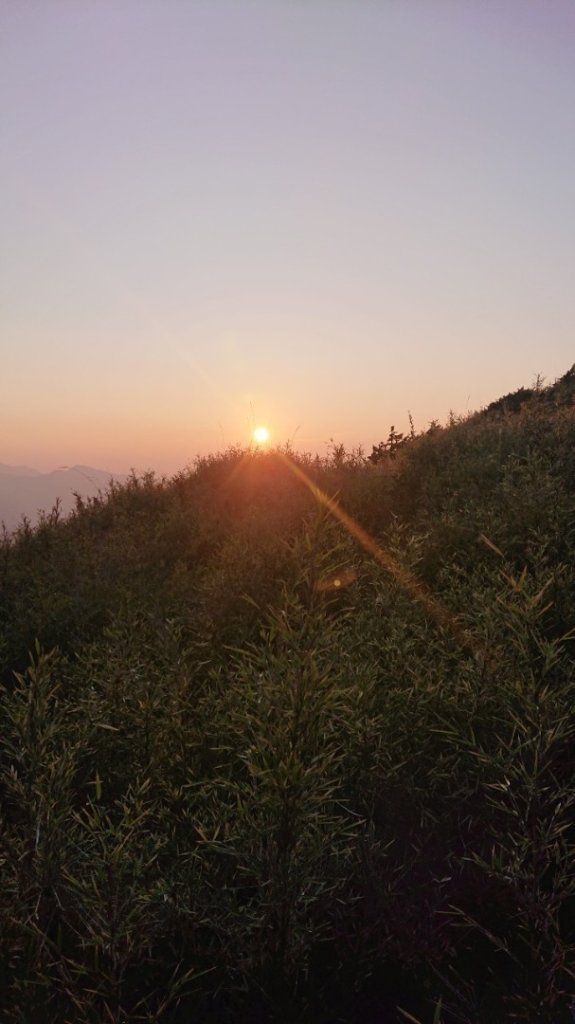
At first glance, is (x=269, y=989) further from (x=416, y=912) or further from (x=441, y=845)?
(x=441, y=845)

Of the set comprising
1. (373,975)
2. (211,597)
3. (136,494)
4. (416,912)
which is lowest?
(373,975)

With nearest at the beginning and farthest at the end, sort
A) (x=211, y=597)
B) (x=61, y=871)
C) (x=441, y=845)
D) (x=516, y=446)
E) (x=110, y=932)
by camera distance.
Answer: (x=110, y=932)
(x=61, y=871)
(x=441, y=845)
(x=211, y=597)
(x=516, y=446)

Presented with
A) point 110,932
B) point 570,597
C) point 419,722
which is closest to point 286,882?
point 110,932

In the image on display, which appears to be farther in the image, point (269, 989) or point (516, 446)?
point (516, 446)

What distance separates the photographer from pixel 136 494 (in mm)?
12531

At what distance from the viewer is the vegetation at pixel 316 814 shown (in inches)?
102

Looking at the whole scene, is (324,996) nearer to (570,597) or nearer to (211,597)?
(570,597)

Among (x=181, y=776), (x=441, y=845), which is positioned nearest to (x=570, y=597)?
(x=441, y=845)

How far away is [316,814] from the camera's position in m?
2.49

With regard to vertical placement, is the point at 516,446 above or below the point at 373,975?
above

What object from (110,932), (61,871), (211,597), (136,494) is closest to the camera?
(110,932)

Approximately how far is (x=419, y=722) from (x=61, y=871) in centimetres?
197

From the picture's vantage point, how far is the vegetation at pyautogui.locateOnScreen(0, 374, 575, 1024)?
2.60 metres

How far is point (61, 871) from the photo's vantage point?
2.82 meters
